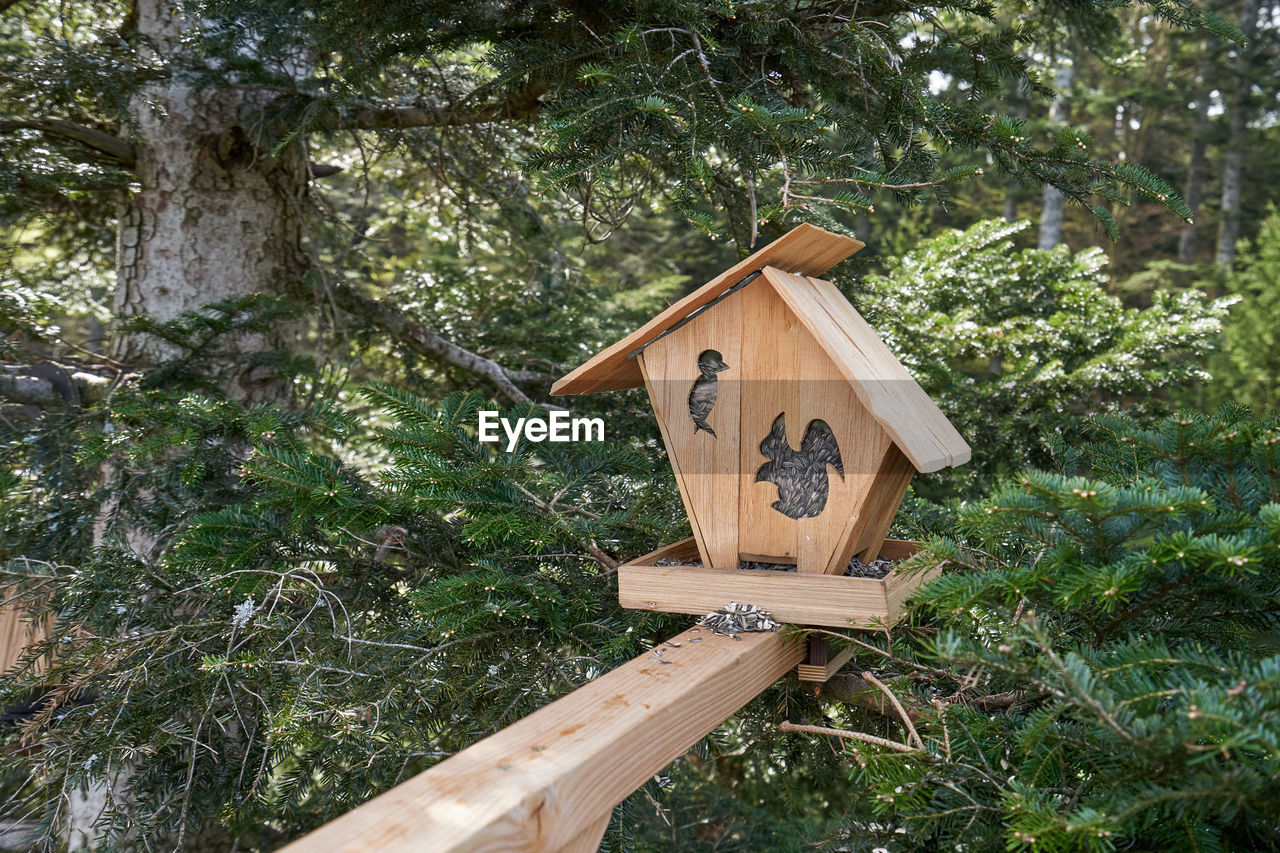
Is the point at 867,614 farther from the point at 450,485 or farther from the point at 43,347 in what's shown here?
the point at 43,347

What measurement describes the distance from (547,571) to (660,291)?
840 centimetres

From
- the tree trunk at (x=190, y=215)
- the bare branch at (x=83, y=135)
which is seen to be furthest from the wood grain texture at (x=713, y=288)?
the bare branch at (x=83, y=135)

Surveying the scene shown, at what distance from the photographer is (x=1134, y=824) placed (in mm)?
1050

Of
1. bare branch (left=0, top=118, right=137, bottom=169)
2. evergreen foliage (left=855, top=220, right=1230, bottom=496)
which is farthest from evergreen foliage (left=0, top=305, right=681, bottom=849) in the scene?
evergreen foliage (left=855, top=220, right=1230, bottom=496)

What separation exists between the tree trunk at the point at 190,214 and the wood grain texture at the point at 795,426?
2.93 meters

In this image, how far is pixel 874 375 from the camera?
1762 millimetres

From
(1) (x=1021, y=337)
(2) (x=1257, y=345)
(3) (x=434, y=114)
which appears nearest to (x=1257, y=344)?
(2) (x=1257, y=345)

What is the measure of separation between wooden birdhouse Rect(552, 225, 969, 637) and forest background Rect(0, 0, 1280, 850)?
17 centimetres

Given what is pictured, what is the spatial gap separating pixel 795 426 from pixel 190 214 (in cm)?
353

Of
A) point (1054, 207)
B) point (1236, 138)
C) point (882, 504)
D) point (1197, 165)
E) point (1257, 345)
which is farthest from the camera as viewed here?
point (1197, 165)

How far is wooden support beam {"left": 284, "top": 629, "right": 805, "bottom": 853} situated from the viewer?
0.92 meters

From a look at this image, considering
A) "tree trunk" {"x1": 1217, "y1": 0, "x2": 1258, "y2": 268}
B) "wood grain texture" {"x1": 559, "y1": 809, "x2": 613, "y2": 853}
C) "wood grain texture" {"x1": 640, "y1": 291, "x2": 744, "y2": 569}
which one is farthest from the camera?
"tree trunk" {"x1": 1217, "y1": 0, "x2": 1258, "y2": 268}

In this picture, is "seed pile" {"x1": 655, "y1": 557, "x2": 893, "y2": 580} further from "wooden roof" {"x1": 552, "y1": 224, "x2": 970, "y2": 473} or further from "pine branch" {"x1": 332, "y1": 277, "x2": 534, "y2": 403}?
"pine branch" {"x1": 332, "y1": 277, "x2": 534, "y2": 403}

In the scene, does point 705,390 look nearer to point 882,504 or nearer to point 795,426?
point 795,426
